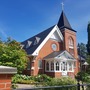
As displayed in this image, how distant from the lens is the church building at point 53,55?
99.6 ft

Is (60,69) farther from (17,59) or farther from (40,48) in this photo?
(17,59)

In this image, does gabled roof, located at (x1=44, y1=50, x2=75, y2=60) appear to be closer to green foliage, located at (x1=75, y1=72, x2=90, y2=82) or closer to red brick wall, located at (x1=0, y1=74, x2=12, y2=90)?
green foliage, located at (x1=75, y1=72, x2=90, y2=82)

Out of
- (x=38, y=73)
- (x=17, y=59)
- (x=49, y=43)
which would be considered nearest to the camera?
(x=17, y=59)

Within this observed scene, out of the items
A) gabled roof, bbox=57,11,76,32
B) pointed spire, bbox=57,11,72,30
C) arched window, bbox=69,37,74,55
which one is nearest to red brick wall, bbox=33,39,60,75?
arched window, bbox=69,37,74,55

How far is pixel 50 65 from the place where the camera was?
31125mm

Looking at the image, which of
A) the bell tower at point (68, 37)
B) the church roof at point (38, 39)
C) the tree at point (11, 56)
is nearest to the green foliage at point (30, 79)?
→ the tree at point (11, 56)

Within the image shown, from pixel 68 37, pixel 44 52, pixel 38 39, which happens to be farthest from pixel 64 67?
pixel 38 39

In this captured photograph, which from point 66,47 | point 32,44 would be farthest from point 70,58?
point 32,44

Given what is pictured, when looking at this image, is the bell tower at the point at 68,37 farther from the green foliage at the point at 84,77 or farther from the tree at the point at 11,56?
the tree at the point at 11,56

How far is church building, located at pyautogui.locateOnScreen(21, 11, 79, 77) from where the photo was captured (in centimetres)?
3034

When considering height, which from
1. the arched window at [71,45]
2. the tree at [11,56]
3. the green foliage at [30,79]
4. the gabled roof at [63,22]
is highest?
the gabled roof at [63,22]

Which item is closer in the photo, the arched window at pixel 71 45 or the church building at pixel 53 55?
the church building at pixel 53 55

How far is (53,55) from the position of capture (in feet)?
103

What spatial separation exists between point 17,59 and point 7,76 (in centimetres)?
1908
